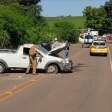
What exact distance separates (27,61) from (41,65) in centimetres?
79

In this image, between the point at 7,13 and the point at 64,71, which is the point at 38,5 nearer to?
the point at 7,13

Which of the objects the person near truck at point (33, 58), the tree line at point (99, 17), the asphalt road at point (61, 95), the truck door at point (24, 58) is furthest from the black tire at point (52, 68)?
the tree line at point (99, 17)

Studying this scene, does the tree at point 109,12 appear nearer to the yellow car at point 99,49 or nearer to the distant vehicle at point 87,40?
the distant vehicle at point 87,40

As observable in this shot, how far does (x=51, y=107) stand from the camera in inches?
611

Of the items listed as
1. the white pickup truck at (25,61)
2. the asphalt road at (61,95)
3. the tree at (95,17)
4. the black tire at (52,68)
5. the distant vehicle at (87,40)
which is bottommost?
the asphalt road at (61,95)

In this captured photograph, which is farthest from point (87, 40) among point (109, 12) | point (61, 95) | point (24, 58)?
point (109, 12)

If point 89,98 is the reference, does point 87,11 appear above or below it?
above

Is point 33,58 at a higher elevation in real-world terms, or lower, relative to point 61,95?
higher

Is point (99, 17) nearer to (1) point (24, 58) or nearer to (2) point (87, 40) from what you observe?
(2) point (87, 40)

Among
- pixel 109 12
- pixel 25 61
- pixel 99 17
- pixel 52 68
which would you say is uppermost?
pixel 109 12

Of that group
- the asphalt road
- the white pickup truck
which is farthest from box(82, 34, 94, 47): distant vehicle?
the asphalt road

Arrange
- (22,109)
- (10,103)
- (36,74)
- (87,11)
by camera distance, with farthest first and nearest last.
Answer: (87,11) → (36,74) → (10,103) → (22,109)

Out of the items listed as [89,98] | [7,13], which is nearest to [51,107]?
[89,98]

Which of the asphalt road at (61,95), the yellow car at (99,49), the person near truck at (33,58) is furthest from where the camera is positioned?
the yellow car at (99,49)
